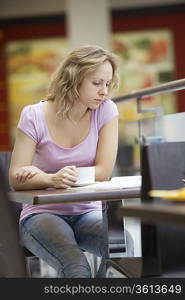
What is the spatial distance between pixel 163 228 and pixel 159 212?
57 cm

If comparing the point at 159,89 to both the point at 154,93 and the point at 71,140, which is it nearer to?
the point at 154,93

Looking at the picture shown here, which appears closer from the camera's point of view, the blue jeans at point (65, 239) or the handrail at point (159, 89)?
the blue jeans at point (65, 239)

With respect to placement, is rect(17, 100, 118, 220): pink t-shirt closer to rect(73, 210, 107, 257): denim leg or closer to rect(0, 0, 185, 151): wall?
rect(73, 210, 107, 257): denim leg

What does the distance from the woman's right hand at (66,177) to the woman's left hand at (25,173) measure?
0.11m

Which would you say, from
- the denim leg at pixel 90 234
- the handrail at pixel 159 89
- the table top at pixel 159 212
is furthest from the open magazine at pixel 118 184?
the handrail at pixel 159 89

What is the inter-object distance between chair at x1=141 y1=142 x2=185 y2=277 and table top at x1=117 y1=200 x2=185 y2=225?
359 millimetres

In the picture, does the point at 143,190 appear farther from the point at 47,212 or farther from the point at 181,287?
the point at 47,212

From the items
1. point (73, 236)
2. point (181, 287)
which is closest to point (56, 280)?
point (73, 236)

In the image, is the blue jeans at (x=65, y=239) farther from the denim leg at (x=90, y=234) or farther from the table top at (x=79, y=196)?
the table top at (x=79, y=196)

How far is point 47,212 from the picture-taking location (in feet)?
6.31

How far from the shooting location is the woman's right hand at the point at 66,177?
1.78m

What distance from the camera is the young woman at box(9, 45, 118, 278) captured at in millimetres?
1899

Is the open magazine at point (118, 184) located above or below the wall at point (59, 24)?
below

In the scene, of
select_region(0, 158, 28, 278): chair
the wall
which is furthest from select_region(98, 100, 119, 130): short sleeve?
the wall
